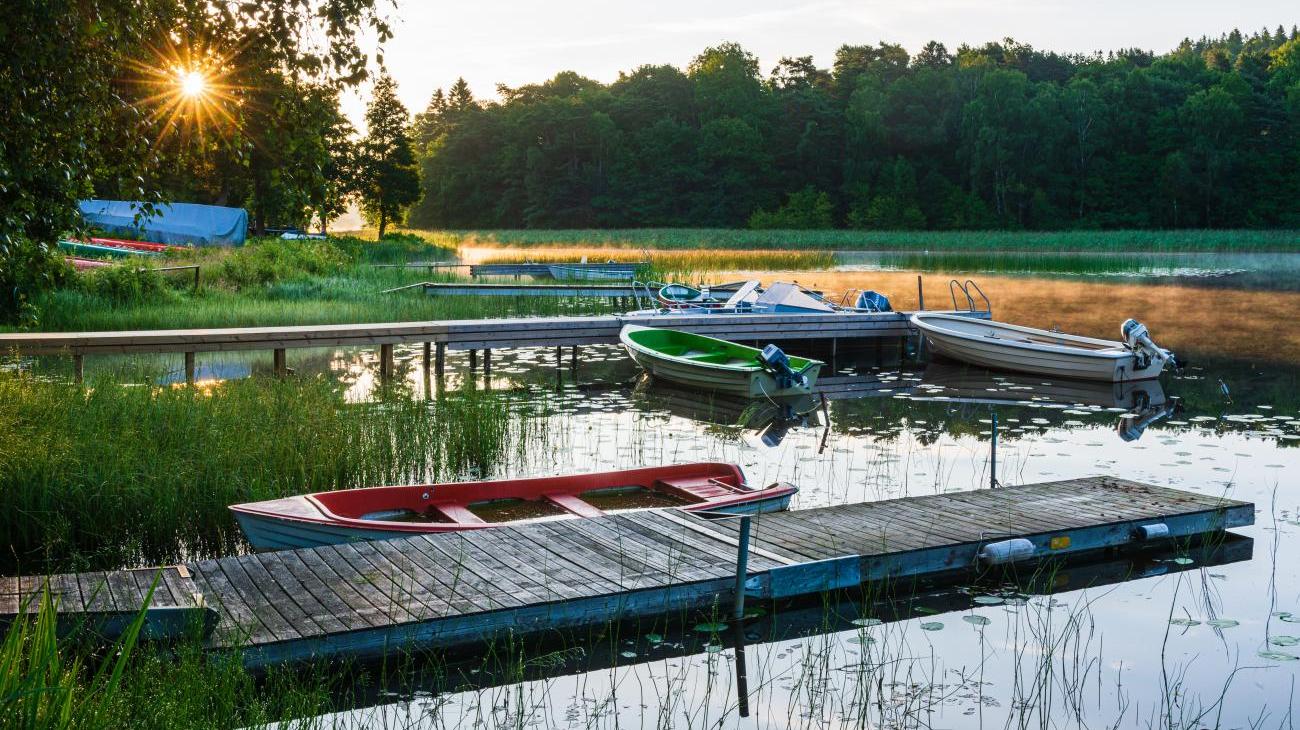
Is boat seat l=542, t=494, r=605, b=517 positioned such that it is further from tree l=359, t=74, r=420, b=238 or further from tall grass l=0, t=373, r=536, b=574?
tree l=359, t=74, r=420, b=238

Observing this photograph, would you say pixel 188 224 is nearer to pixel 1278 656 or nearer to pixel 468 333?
pixel 468 333

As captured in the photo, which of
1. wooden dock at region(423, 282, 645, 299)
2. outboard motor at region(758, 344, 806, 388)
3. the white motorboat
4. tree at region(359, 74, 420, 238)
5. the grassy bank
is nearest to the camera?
outboard motor at region(758, 344, 806, 388)

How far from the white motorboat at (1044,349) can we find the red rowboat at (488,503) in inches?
350

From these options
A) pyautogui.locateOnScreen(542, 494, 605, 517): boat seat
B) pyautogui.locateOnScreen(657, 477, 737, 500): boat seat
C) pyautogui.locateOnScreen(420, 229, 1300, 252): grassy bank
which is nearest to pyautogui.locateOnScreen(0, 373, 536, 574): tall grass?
pyautogui.locateOnScreen(542, 494, 605, 517): boat seat

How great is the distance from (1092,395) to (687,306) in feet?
22.8

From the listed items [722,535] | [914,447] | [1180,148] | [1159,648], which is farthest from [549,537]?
[1180,148]

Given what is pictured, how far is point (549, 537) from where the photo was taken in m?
6.50

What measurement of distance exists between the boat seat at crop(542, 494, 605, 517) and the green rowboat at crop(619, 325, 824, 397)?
6238 millimetres

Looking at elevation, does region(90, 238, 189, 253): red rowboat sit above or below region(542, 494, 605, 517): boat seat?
above

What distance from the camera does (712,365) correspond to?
45.8ft

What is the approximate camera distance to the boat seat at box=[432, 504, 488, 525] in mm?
7012

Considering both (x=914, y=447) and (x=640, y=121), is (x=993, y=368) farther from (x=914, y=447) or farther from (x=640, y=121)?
(x=640, y=121)

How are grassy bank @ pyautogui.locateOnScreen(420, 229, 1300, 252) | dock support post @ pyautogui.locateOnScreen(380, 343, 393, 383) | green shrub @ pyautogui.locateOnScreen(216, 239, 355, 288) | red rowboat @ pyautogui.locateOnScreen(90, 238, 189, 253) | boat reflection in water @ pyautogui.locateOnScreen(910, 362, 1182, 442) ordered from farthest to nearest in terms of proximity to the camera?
grassy bank @ pyautogui.locateOnScreen(420, 229, 1300, 252)
red rowboat @ pyautogui.locateOnScreen(90, 238, 189, 253)
green shrub @ pyautogui.locateOnScreen(216, 239, 355, 288)
dock support post @ pyautogui.locateOnScreen(380, 343, 393, 383)
boat reflection in water @ pyautogui.locateOnScreen(910, 362, 1182, 442)

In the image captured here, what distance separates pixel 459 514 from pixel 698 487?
1734mm
